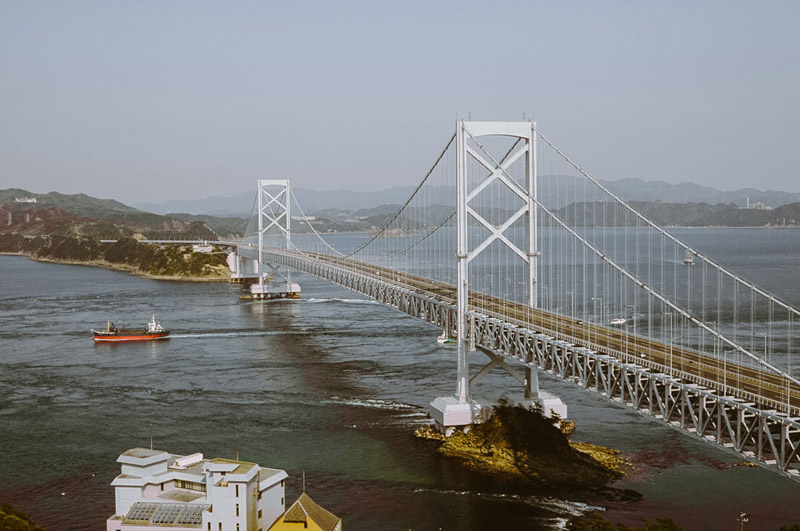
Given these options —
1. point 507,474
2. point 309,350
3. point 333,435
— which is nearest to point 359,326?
point 309,350

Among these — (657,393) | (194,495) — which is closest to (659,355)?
(657,393)

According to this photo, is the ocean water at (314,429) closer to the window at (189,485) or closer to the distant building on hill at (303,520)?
the distant building on hill at (303,520)

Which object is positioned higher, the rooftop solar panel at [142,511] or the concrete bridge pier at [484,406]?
the concrete bridge pier at [484,406]

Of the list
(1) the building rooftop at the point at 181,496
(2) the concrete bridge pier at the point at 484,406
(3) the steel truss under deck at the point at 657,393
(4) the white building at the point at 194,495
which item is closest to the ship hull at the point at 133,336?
(3) the steel truss under deck at the point at 657,393

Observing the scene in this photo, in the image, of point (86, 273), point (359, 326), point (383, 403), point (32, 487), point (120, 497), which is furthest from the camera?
point (86, 273)

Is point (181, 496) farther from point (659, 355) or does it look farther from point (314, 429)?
point (659, 355)

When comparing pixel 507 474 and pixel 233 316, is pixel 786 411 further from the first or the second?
pixel 233 316
